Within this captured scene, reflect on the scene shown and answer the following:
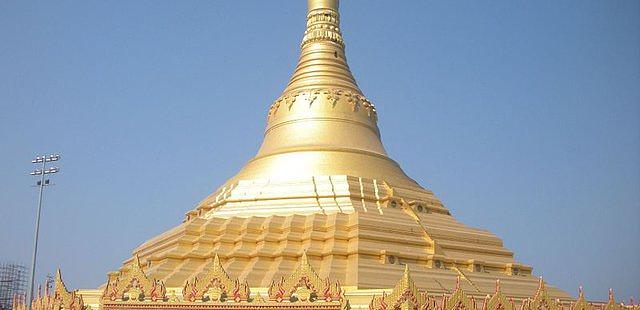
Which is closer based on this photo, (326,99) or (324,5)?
(326,99)

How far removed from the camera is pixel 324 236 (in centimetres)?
1745

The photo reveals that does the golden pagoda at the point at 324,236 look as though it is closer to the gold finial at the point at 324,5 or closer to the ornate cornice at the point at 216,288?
the ornate cornice at the point at 216,288

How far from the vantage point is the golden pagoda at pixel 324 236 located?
13.3 m

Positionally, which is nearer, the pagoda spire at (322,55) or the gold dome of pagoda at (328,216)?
the gold dome of pagoda at (328,216)

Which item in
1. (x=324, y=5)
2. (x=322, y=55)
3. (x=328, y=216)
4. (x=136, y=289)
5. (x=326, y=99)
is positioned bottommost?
(x=136, y=289)

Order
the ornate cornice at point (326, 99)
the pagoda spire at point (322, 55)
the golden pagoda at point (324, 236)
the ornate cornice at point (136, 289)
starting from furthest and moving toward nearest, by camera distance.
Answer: the pagoda spire at point (322, 55) < the ornate cornice at point (326, 99) < the ornate cornice at point (136, 289) < the golden pagoda at point (324, 236)

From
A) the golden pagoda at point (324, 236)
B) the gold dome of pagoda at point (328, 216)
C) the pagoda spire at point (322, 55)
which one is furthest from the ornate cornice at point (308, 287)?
the pagoda spire at point (322, 55)

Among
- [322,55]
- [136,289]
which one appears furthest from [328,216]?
[322,55]

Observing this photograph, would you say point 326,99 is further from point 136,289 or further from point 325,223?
point 136,289

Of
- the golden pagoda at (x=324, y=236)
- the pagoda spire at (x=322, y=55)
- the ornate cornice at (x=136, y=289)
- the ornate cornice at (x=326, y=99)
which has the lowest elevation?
the ornate cornice at (x=136, y=289)

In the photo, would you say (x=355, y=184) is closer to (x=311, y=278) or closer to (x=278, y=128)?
(x=278, y=128)

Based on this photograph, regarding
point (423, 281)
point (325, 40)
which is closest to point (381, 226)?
point (423, 281)

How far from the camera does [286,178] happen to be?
2078cm

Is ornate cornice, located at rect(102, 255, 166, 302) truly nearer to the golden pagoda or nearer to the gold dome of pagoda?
the golden pagoda
